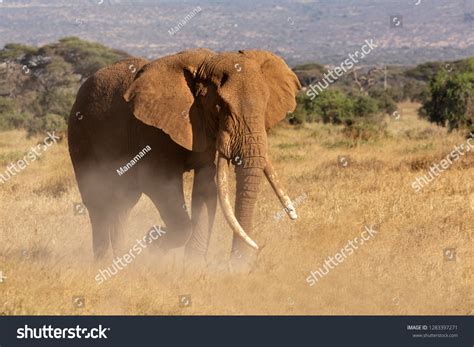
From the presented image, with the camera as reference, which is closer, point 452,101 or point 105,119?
point 105,119

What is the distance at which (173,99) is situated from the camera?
34.1ft

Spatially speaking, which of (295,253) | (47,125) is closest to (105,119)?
(295,253)

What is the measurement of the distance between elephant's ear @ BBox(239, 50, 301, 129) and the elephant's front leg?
0.80 m

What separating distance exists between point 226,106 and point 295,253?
2444 mm

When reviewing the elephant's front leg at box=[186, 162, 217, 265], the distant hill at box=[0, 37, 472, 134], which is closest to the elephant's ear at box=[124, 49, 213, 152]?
the elephant's front leg at box=[186, 162, 217, 265]

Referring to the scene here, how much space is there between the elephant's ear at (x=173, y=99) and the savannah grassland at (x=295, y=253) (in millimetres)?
1379

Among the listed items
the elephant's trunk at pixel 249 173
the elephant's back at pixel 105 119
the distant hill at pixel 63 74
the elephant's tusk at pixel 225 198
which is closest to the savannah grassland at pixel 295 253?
the elephant's tusk at pixel 225 198

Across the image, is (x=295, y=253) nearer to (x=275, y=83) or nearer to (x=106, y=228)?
(x=275, y=83)

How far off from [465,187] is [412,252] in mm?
3910

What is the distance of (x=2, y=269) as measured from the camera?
376 inches

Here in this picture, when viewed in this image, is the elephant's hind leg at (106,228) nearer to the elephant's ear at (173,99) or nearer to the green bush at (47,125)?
the elephant's ear at (173,99)

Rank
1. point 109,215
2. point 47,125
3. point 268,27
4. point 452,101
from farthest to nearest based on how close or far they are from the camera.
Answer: point 268,27
point 452,101
point 47,125
point 109,215

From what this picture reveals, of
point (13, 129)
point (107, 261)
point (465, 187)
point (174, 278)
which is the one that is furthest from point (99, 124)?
point (13, 129)

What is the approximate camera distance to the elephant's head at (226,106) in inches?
384
